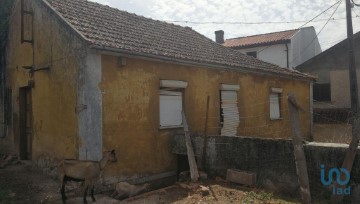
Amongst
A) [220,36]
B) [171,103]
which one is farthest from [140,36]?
[220,36]

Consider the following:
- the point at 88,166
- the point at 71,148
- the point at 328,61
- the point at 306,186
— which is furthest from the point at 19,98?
the point at 328,61

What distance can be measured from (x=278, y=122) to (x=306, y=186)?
949 centimetres

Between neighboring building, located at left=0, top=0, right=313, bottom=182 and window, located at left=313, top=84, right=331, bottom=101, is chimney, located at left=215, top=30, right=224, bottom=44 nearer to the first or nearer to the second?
window, located at left=313, top=84, right=331, bottom=101

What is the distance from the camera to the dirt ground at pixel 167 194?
7012mm

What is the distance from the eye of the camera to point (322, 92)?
72.6ft

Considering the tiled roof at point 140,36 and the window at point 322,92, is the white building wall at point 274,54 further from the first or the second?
the tiled roof at point 140,36

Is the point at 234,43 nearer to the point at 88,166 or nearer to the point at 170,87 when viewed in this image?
the point at 170,87

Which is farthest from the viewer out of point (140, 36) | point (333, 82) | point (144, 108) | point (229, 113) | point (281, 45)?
point (281, 45)

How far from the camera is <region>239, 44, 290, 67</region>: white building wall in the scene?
90.1 ft

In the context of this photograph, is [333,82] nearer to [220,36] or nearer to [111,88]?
[220,36]

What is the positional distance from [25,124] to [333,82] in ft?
60.7

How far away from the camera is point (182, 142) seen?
970 centimetres

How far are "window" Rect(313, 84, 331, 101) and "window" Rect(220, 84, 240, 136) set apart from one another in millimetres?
11799

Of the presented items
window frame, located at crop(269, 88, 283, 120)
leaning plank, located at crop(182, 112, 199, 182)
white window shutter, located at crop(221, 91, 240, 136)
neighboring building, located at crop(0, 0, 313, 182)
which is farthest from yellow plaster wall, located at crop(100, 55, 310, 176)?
window frame, located at crop(269, 88, 283, 120)
